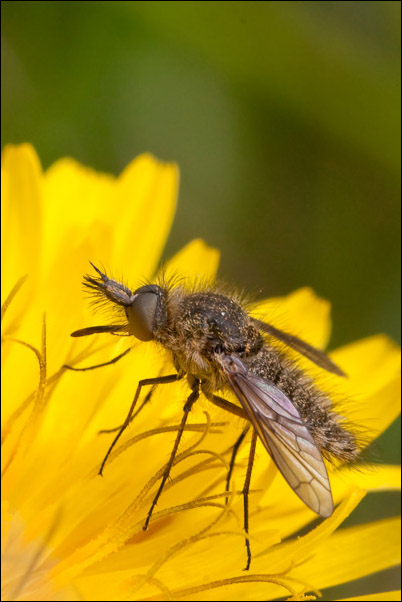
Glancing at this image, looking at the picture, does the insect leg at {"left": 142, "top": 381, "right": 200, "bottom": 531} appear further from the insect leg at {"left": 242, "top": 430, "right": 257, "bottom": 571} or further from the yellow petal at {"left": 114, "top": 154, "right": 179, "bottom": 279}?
the yellow petal at {"left": 114, "top": 154, "right": 179, "bottom": 279}

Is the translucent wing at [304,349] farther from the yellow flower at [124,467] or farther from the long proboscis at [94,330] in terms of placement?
the long proboscis at [94,330]

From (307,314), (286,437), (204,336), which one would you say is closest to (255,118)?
(307,314)

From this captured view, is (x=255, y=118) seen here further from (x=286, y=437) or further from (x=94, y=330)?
(x=286, y=437)

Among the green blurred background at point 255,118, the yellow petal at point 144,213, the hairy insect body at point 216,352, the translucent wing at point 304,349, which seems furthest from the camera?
the green blurred background at point 255,118

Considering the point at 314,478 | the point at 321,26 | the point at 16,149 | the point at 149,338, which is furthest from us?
the point at 321,26

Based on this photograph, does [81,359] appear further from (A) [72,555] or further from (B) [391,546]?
(B) [391,546]

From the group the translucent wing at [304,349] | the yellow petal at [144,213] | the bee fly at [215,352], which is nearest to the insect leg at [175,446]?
the bee fly at [215,352]

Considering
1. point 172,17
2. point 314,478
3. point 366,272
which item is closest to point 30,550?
point 314,478
